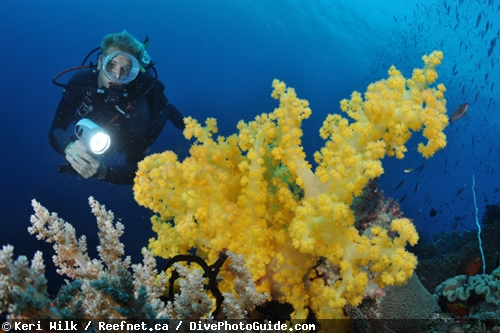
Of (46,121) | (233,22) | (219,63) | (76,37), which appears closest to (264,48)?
(233,22)

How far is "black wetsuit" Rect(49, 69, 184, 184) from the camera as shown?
561cm

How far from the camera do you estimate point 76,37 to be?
859 inches

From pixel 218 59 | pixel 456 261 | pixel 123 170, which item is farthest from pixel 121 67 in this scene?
pixel 218 59

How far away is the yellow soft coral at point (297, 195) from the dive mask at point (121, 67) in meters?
3.12

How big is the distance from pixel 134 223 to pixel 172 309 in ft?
43.8

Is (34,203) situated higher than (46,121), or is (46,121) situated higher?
(46,121)

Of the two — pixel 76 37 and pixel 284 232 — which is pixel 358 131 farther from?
pixel 76 37

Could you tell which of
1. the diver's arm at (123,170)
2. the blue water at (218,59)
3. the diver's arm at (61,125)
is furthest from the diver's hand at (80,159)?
the blue water at (218,59)

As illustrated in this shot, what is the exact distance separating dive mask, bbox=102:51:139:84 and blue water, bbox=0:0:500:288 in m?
9.92

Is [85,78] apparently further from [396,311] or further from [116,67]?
[396,311]

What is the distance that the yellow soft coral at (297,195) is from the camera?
108 inches

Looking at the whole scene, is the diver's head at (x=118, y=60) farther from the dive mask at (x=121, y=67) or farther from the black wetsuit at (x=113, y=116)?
the black wetsuit at (x=113, y=116)

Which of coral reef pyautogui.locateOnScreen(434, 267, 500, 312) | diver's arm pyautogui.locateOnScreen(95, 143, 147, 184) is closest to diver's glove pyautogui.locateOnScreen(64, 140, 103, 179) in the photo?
diver's arm pyautogui.locateOnScreen(95, 143, 147, 184)

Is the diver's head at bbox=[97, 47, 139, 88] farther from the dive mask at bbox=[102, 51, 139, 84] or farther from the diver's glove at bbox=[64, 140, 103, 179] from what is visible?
the diver's glove at bbox=[64, 140, 103, 179]
